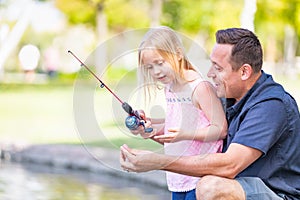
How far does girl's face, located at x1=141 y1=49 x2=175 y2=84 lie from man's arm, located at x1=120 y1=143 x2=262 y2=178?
0.32m

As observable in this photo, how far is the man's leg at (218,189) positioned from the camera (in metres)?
3.29

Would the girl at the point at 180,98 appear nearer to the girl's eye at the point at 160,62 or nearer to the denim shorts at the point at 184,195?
the girl's eye at the point at 160,62

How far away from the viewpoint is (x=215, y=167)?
3289 millimetres

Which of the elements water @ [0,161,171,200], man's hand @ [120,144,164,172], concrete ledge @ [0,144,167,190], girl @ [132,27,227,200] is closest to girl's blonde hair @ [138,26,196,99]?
Answer: girl @ [132,27,227,200]

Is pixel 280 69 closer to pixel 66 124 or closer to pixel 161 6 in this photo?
pixel 161 6

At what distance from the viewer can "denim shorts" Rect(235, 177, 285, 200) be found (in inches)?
132

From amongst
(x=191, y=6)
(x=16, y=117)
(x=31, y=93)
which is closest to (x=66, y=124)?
(x=16, y=117)

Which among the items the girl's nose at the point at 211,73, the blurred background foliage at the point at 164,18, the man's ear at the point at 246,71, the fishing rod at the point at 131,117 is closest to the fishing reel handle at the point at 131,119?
the fishing rod at the point at 131,117

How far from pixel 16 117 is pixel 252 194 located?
37.5 ft

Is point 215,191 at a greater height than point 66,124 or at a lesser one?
greater

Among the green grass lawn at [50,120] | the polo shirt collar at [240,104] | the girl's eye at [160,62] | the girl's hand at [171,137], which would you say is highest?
the girl's eye at [160,62]

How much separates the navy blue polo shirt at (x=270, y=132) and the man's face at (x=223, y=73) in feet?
0.25

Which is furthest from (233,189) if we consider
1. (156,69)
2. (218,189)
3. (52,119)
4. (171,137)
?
(52,119)

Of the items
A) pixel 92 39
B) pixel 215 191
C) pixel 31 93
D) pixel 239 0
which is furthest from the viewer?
pixel 92 39
